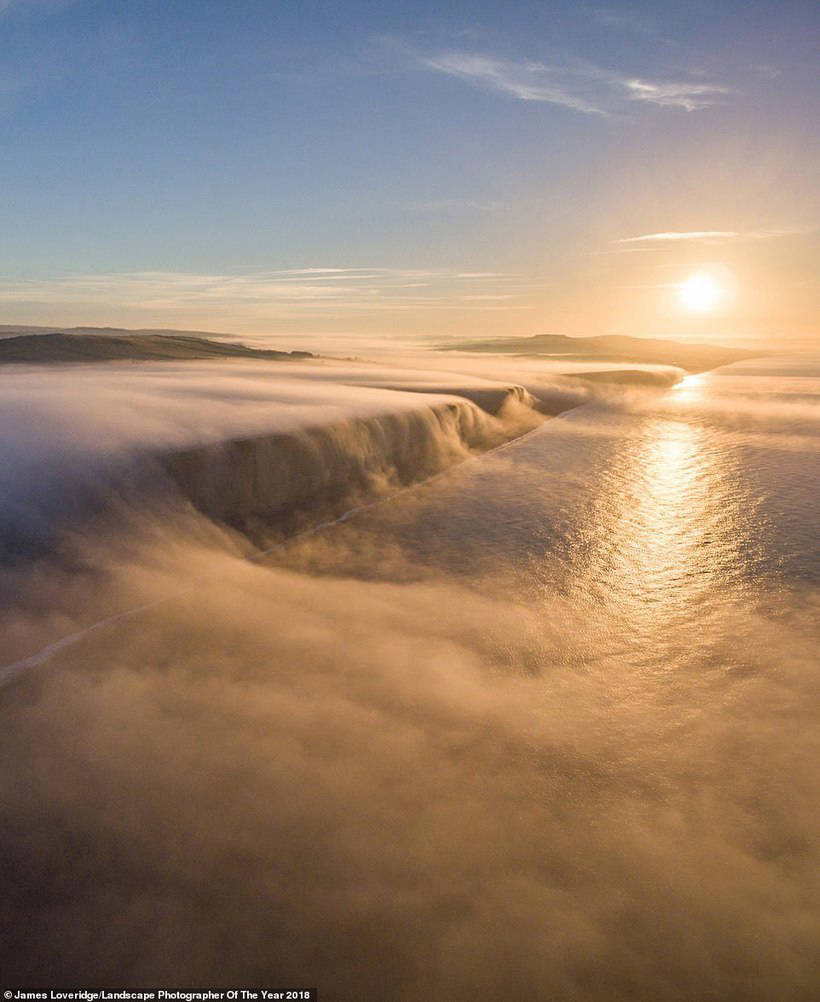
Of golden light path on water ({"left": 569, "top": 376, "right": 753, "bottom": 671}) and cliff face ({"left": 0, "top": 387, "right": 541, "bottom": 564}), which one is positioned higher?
cliff face ({"left": 0, "top": 387, "right": 541, "bottom": 564})

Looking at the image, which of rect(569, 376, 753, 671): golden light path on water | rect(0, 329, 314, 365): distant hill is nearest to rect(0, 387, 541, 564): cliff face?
rect(569, 376, 753, 671): golden light path on water

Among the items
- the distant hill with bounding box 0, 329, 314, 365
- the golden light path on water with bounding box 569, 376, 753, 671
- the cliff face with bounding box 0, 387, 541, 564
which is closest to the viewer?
the golden light path on water with bounding box 569, 376, 753, 671

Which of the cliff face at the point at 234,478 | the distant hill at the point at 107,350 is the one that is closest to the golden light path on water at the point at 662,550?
the cliff face at the point at 234,478

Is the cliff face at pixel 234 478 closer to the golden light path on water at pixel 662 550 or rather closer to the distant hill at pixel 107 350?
the golden light path on water at pixel 662 550

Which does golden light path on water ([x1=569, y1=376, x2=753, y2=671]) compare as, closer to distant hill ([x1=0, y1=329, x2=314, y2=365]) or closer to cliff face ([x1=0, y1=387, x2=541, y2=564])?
cliff face ([x1=0, y1=387, x2=541, y2=564])

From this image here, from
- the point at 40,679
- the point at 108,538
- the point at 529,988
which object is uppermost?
the point at 108,538

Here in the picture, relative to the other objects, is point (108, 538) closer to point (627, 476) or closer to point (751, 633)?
point (751, 633)

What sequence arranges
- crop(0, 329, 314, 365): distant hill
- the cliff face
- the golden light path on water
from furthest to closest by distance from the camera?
1. crop(0, 329, 314, 365): distant hill
2. the cliff face
3. the golden light path on water

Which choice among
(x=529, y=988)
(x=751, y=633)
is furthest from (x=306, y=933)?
(x=751, y=633)
